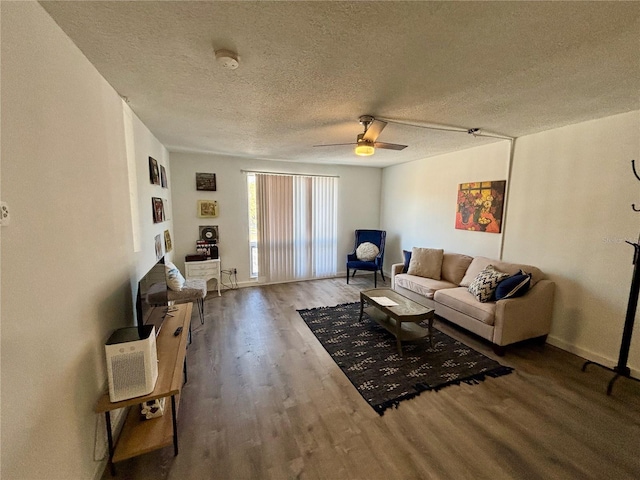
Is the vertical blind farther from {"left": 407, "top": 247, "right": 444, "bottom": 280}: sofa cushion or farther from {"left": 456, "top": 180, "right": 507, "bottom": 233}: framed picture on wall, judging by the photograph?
{"left": 456, "top": 180, "right": 507, "bottom": 233}: framed picture on wall

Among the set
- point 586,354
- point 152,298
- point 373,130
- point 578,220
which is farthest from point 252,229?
point 586,354

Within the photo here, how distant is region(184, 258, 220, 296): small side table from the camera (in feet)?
13.8

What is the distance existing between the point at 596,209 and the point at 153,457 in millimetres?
4176

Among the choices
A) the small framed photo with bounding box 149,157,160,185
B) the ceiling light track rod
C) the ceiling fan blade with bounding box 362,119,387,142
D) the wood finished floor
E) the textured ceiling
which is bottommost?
the wood finished floor

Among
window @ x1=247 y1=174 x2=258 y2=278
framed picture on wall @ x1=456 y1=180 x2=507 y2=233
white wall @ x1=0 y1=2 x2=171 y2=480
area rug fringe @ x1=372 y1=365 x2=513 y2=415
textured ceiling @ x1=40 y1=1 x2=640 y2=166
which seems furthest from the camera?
window @ x1=247 y1=174 x2=258 y2=278

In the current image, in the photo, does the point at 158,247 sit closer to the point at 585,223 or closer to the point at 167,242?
the point at 167,242

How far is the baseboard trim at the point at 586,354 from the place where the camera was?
8.13 ft

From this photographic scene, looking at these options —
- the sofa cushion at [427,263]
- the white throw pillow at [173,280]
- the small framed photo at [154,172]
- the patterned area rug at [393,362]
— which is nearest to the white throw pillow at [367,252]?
the sofa cushion at [427,263]

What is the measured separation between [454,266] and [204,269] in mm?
3883

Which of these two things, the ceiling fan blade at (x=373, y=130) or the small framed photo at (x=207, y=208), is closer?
the ceiling fan blade at (x=373, y=130)

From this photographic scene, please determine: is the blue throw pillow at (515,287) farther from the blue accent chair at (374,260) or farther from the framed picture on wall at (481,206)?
the blue accent chair at (374,260)

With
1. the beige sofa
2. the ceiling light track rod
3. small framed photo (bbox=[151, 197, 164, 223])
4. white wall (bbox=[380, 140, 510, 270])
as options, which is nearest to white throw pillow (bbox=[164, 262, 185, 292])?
small framed photo (bbox=[151, 197, 164, 223])

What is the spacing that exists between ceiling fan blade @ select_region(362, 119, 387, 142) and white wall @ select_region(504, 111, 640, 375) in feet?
6.88

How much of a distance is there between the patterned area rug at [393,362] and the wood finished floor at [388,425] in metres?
0.10
